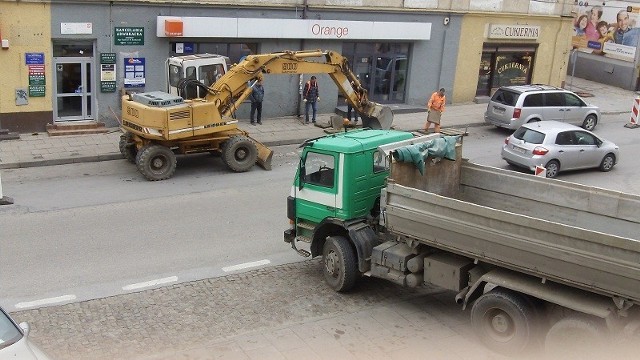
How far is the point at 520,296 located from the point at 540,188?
2316mm

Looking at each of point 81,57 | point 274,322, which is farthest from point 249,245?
point 81,57

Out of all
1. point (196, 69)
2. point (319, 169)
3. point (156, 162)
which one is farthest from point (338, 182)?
point (196, 69)

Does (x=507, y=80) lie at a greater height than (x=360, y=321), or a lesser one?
greater

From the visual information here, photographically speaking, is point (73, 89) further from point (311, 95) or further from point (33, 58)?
point (311, 95)

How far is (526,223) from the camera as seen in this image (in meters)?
9.42

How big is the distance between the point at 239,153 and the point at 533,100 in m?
10.2

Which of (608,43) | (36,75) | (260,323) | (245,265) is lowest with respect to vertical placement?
(260,323)

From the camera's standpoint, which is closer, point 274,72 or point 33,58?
point 274,72

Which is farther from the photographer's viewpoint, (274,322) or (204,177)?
(204,177)

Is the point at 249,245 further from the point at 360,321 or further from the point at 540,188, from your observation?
the point at 540,188

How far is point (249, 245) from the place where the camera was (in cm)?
1395

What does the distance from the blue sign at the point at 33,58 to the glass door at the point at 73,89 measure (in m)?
0.48

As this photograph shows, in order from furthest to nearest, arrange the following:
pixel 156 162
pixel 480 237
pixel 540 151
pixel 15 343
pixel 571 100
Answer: pixel 571 100, pixel 540 151, pixel 156 162, pixel 480 237, pixel 15 343

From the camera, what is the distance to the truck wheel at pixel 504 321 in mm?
9742
